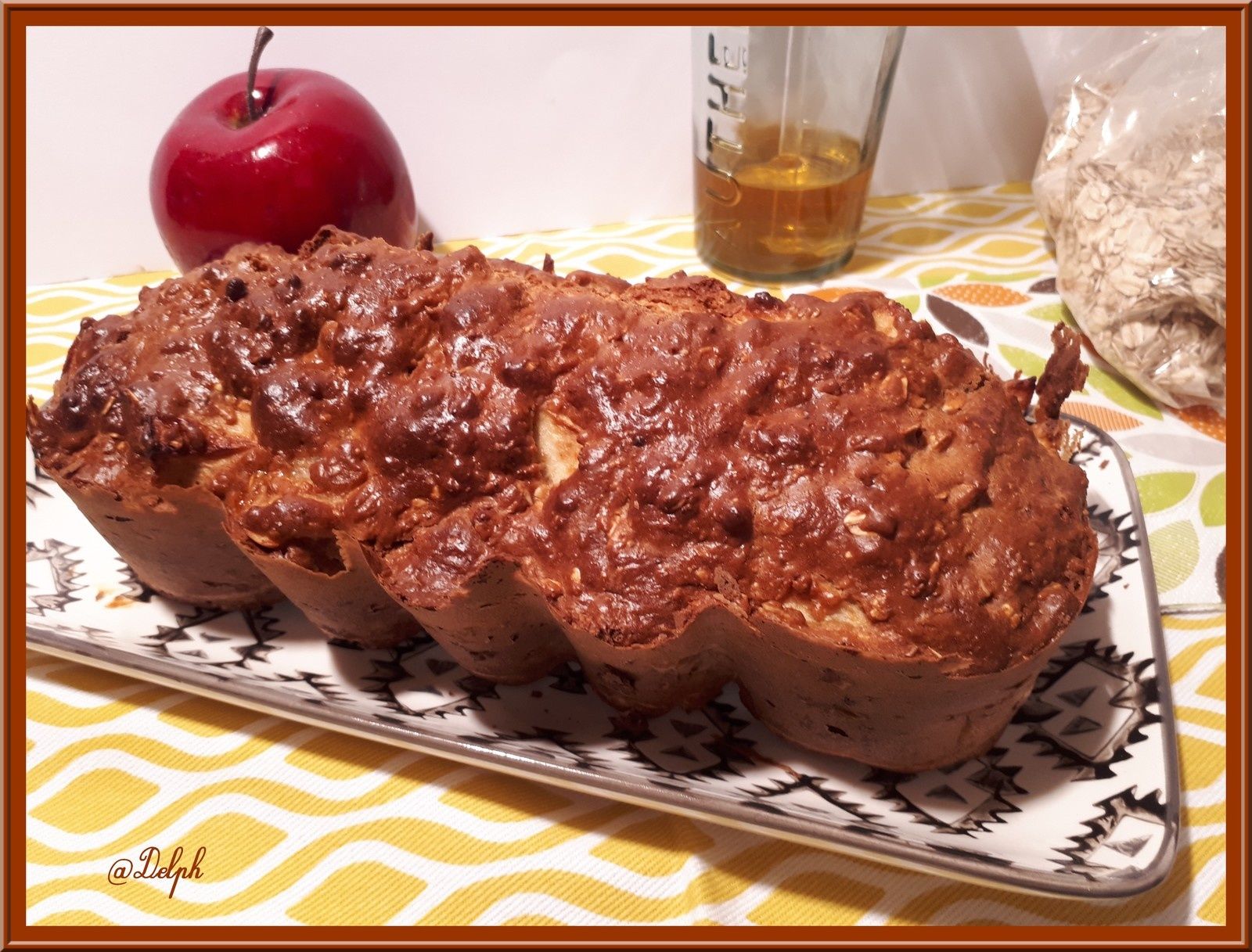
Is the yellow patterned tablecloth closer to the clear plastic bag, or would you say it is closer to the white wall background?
the clear plastic bag

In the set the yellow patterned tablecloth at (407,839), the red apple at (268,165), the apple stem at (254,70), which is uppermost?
the apple stem at (254,70)

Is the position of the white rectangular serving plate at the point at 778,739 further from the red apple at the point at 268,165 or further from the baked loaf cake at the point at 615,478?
the red apple at the point at 268,165

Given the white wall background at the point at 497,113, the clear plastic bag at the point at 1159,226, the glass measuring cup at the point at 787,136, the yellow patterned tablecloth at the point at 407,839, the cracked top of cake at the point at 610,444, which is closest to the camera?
the cracked top of cake at the point at 610,444

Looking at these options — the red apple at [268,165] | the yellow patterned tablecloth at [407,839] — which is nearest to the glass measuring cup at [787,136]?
the red apple at [268,165]

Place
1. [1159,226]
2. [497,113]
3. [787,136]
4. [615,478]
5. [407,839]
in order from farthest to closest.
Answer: [497,113] → [787,136] → [1159,226] → [407,839] → [615,478]

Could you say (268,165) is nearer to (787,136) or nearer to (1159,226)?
(787,136)

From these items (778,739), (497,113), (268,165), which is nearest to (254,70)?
(268,165)
